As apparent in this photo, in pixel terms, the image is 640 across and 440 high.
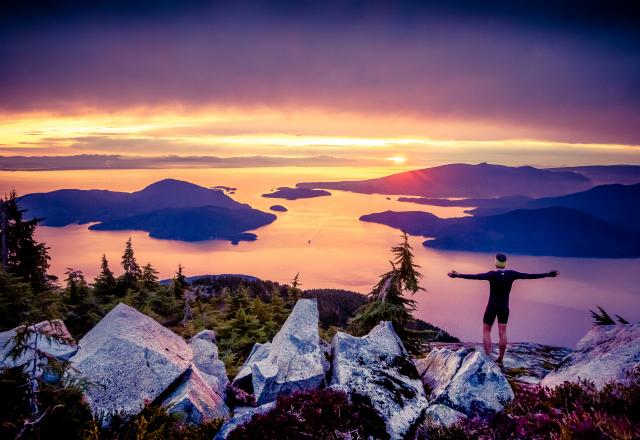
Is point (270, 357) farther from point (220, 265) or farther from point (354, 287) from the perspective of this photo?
point (220, 265)

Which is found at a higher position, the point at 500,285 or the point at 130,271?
the point at 500,285

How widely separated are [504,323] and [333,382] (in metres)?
6.13

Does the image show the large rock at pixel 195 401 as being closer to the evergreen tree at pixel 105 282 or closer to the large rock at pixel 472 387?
the large rock at pixel 472 387

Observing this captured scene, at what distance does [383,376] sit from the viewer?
8562mm

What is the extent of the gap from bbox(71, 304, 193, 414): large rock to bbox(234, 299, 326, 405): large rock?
6.47 feet

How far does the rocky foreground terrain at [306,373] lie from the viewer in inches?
294

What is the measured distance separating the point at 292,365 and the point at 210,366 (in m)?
3.33

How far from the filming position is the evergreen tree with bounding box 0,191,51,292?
99.7 feet

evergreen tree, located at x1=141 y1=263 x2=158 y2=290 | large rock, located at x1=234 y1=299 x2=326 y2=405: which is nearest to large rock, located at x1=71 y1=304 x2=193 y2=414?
large rock, located at x1=234 y1=299 x2=326 y2=405

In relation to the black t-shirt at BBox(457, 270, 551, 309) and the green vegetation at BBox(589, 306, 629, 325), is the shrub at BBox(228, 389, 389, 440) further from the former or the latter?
the green vegetation at BBox(589, 306, 629, 325)

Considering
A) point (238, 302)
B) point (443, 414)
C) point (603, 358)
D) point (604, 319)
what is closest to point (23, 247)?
point (238, 302)

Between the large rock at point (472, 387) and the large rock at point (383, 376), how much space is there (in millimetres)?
520

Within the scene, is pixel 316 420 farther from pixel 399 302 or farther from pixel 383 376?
pixel 399 302

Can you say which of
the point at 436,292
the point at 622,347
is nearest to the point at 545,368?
the point at 622,347
